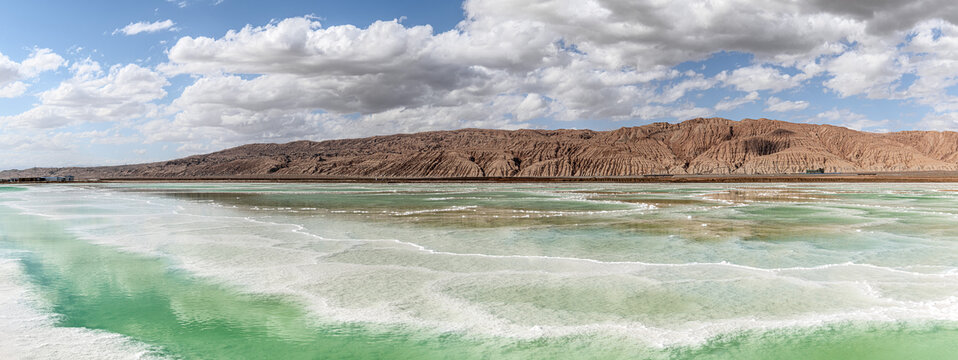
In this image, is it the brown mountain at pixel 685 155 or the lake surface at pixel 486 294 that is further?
the brown mountain at pixel 685 155

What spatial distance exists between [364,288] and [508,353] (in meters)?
3.44

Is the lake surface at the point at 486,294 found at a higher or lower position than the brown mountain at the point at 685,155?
lower

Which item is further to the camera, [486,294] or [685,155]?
[685,155]

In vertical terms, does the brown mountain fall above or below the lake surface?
above

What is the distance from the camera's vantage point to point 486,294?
795 centimetres

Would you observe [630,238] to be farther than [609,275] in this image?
Yes

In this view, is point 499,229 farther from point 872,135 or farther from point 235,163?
point 235,163

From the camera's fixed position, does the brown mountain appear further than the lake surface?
Yes

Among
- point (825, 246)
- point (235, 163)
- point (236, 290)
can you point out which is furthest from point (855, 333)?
point (235, 163)

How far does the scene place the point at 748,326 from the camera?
6.40 m

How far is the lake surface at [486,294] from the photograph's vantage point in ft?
19.0

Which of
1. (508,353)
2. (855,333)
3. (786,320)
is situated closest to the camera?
(508,353)

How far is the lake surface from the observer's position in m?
5.80

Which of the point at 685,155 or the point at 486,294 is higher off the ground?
the point at 685,155
